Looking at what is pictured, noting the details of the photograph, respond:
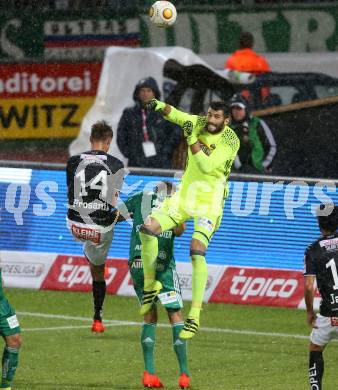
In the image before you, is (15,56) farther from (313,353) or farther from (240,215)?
(313,353)

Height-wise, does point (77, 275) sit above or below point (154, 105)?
below

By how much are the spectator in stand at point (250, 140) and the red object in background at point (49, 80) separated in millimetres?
9962

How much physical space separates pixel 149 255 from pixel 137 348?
2.44 m

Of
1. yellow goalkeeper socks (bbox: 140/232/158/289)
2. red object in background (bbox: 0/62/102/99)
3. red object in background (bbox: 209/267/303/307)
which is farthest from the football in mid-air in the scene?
red object in background (bbox: 0/62/102/99)

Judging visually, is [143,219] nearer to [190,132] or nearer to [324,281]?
[190,132]

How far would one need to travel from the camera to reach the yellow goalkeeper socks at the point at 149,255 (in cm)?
1267

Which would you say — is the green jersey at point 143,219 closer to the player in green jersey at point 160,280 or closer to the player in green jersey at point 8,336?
the player in green jersey at point 160,280

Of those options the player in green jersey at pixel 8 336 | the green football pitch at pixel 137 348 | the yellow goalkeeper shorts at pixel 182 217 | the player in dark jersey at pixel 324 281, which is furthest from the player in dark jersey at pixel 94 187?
the player in dark jersey at pixel 324 281

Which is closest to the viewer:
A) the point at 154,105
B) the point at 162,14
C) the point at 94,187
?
the point at 154,105

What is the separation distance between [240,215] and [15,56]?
1367cm

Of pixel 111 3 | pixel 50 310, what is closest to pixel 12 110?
pixel 111 3

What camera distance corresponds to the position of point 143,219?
13133mm

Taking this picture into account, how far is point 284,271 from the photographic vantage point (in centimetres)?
1711

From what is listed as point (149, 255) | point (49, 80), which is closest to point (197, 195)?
point (149, 255)
